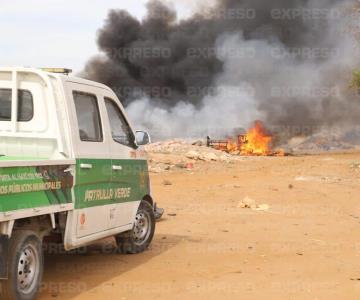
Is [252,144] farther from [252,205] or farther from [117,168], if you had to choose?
[117,168]

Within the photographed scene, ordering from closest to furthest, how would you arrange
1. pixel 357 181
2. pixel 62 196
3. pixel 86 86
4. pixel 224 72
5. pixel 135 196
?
pixel 62 196 → pixel 86 86 → pixel 135 196 → pixel 357 181 → pixel 224 72

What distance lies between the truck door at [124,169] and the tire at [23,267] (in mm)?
1464

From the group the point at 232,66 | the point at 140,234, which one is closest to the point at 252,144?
the point at 232,66

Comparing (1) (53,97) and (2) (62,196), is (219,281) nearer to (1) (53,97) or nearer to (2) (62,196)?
(2) (62,196)

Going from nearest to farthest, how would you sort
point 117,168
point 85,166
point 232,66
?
point 85,166 → point 117,168 → point 232,66

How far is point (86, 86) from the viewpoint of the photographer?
6.45m

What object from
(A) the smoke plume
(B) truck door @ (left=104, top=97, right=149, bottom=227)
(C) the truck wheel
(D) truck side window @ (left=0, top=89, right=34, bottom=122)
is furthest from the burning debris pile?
(D) truck side window @ (left=0, top=89, right=34, bottom=122)

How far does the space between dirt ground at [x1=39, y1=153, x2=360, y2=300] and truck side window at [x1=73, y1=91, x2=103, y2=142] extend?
151 cm

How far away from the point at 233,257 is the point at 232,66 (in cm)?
3618

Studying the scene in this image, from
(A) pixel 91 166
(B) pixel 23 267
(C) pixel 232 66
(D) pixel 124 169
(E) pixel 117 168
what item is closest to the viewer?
(B) pixel 23 267

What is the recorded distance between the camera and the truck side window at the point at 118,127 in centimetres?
698

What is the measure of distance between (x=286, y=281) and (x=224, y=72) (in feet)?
124

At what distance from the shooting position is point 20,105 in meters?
5.96

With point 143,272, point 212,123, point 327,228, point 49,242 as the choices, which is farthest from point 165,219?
point 212,123
